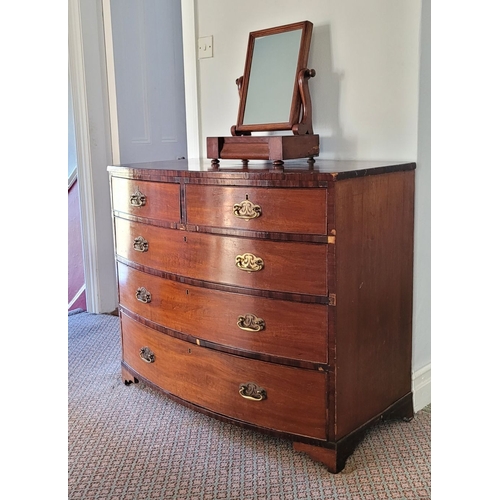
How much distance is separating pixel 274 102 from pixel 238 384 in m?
1.04

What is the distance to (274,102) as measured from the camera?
201 cm

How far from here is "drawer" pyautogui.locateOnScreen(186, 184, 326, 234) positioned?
1.47m

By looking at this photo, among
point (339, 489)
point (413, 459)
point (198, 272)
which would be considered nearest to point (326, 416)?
point (339, 489)

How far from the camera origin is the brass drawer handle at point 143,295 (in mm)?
1979

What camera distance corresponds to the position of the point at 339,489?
1510 millimetres

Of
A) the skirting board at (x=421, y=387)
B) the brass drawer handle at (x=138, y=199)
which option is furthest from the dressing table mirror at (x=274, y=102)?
the skirting board at (x=421, y=387)

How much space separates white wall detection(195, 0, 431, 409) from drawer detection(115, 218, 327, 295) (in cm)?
55

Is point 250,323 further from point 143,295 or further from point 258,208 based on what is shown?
point 143,295

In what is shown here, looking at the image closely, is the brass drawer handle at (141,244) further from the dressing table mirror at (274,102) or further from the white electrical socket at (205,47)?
the white electrical socket at (205,47)

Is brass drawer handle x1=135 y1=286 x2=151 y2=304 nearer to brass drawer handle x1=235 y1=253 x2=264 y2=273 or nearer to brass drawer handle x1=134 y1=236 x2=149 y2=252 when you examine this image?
brass drawer handle x1=134 y1=236 x2=149 y2=252

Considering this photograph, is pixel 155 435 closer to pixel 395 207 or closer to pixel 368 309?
pixel 368 309

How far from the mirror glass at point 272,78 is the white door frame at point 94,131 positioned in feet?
4.10

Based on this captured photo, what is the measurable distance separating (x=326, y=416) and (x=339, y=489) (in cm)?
20
